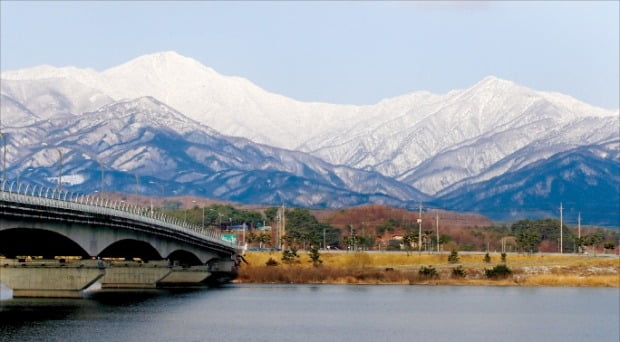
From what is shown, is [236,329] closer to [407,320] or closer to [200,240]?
[407,320]

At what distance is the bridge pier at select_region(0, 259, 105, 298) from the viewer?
4904 inches

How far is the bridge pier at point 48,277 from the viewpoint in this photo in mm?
124562

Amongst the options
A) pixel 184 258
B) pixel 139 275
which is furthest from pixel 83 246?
pixel 184 258

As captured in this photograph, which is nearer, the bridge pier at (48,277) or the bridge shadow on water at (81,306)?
the bridge shadow on water at (81,306)

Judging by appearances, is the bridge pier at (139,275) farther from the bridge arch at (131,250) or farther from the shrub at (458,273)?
the shrub at (458,273)

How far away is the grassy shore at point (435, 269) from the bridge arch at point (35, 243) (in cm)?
6022

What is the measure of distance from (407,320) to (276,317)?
11.3 metres

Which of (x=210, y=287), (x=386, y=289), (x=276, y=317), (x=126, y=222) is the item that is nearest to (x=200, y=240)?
(x=210, y=287)

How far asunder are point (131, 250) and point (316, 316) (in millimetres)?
44277

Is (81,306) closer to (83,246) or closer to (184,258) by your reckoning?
(83,246)

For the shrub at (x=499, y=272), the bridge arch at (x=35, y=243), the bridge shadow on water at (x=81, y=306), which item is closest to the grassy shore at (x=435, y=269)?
the shrub at (x=499, y=272)

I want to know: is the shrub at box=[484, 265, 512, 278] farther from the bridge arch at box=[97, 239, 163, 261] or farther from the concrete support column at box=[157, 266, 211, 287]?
the bridge arch at box=[97, 239, 163, 261]

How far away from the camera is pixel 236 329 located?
94.3 metres

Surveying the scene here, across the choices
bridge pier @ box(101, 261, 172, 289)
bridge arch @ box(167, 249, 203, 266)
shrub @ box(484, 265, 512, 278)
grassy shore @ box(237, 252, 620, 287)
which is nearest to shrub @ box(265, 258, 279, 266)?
grassy shore @ box(237, 252, 620, 287)
